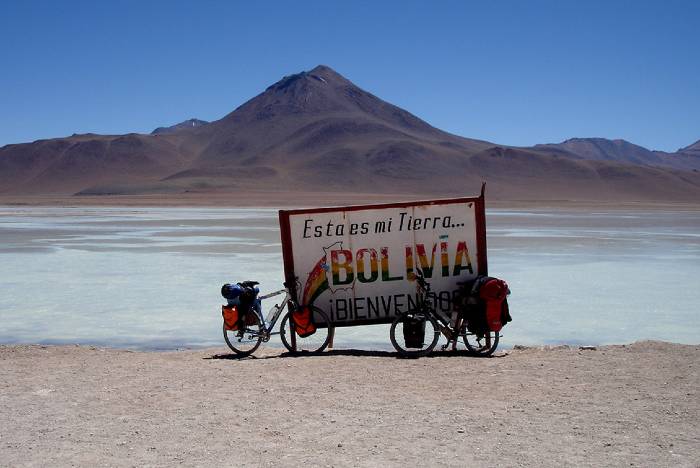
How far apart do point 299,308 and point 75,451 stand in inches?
145

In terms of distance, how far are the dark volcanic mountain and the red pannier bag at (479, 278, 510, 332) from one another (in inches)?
4287

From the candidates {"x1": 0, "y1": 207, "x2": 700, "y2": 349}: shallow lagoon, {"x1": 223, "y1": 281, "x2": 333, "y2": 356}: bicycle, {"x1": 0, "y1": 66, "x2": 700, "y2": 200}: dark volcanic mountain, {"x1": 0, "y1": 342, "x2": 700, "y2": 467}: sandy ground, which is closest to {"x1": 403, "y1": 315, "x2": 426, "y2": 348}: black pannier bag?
{"x1": 0, "y1": 342, "x2": 700, "y2": 467}: sandy ground

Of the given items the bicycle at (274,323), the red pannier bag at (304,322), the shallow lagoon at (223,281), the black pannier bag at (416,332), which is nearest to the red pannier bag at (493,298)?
the black pannier bag at (416,332)

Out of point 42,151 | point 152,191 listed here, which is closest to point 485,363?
point 152,191

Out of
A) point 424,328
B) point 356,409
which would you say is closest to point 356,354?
point 424,328

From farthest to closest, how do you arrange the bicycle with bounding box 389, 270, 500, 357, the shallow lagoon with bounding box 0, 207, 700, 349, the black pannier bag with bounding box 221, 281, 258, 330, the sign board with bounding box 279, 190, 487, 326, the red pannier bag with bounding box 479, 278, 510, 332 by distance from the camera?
the shallow lagoon with bounding box 0, 207, 700, 349
the sign board with bounding box 279, 190, 487, 326
the black pannier bag with bounding box 221, 281, 258, 330
the bicycle with bounding box 389, 270, 500, 357
the red pannier bag with bounding box 479, 278, 510, 332

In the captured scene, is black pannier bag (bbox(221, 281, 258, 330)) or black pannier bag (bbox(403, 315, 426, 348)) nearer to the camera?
black pannier bag (bbox(403, 315, 426, 348))

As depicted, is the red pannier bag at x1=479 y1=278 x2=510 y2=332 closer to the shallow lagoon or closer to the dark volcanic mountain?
the shallow lagoon

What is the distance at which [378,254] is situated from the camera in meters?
8.55

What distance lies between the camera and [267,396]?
636 centimetres

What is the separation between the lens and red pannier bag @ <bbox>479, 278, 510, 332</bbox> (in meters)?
7.98

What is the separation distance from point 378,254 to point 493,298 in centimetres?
132

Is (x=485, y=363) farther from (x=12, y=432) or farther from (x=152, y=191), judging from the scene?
(x=152, y=191)

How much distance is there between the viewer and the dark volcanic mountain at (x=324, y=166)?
130m
